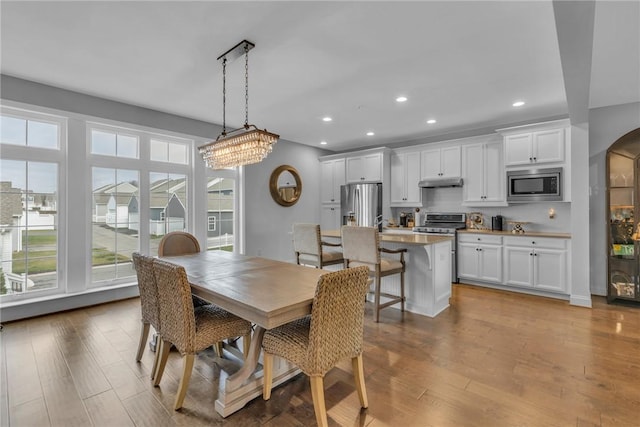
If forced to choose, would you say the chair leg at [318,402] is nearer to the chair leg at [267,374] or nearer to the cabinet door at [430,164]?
the chair leg at [267,374]

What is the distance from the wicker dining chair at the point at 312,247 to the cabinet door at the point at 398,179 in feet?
7.26

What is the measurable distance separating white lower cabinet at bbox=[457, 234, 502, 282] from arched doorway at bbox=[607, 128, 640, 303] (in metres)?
1.23

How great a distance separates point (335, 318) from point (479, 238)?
3737 mm

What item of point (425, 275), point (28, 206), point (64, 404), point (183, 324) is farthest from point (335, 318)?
point (28, 206)

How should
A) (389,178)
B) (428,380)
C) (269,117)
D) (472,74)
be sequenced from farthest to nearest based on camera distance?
1. (389,178)
2. (269,117)
3. (472,74)
4. (428,380)

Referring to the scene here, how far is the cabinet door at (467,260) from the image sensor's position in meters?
4.64

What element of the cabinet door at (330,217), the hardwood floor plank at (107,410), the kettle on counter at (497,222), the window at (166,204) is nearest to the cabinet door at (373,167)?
the cabinet door at (330,217)

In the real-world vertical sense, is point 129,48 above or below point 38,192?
above

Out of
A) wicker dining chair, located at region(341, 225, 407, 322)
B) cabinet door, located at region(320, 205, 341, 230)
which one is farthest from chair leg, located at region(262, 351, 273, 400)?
cabinet door, located at region(320, 205, 341, 230)

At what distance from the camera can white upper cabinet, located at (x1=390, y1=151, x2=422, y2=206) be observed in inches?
219

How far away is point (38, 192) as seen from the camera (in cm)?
347

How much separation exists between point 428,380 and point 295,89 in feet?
10.1

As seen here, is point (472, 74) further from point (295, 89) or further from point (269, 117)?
point (269, 117)

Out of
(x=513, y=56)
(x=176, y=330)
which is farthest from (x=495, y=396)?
(x=513, y=56)
